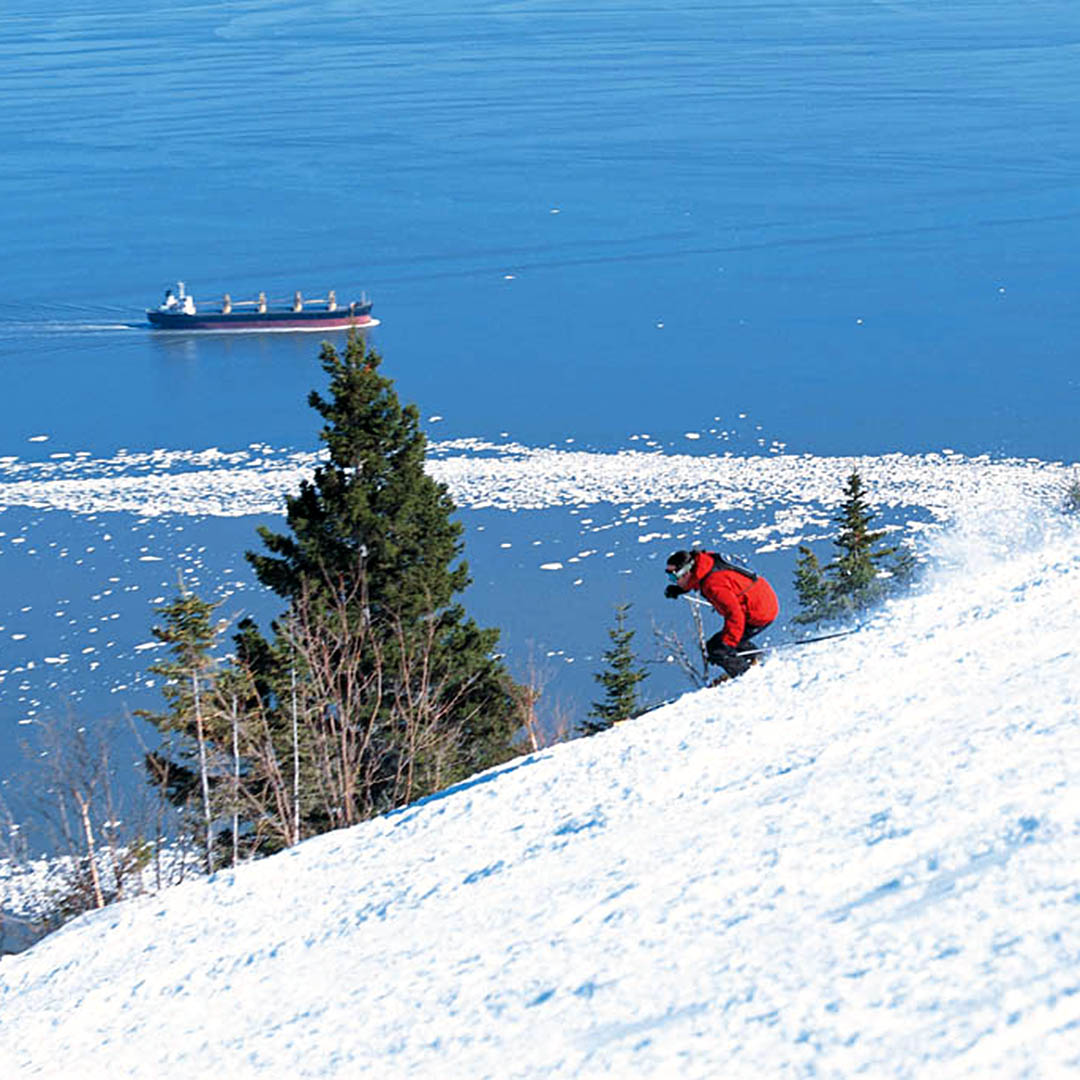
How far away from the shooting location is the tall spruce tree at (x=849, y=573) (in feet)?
69.9

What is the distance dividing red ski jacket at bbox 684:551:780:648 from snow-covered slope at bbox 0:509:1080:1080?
34 cm

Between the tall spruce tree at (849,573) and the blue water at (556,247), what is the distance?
2.85 m

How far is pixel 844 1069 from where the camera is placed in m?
4.34

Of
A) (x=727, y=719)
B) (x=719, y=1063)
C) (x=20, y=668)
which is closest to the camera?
(x=719, y=1063)

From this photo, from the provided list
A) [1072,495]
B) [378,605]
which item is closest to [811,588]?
[1072,495]

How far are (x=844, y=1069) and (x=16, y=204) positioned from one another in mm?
51187

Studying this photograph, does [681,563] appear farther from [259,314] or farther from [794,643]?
[259,314]

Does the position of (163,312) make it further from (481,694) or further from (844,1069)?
(844,1069)

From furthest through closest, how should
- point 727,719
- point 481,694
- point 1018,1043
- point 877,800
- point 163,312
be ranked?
point 163,312, point 481,694, point 727,719, point 877,800, point 1018,1043

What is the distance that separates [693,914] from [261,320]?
117ft

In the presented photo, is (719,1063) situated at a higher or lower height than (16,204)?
lower

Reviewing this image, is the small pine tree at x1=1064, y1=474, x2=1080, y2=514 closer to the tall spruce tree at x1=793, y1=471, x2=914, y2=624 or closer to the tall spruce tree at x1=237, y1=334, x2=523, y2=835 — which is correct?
the tall spruce tree at x1=793, y1=471, x2=914, y2=624

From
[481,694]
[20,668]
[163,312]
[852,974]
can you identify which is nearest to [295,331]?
[163,312]

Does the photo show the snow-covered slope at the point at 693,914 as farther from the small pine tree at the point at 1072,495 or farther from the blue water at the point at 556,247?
the small pine tree at the point at 1072,495
